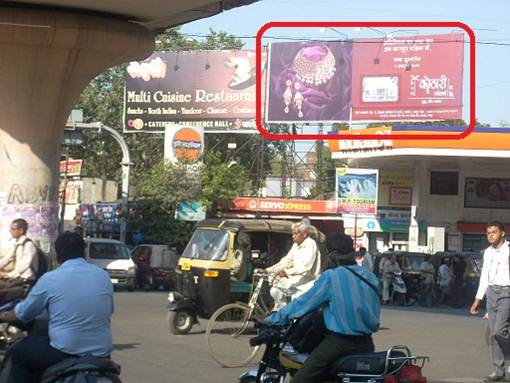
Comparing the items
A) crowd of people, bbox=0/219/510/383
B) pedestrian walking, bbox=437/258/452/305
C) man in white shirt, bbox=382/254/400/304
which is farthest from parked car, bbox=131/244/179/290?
crowd of people, bbox=0/219/510/383

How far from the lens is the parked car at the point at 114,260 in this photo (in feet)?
110

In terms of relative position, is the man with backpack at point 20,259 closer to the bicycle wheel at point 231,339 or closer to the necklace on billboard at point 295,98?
the bicycle wheel at point 231,339

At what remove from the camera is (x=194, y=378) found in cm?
1195

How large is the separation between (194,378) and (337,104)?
113 feet

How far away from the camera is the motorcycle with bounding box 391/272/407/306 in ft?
106

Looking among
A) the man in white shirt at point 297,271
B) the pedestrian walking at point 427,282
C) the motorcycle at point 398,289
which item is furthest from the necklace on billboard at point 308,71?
the man in white shirt at point 297,271

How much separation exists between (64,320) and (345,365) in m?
1.93

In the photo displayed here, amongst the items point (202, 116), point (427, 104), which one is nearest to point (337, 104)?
point (427, 104)

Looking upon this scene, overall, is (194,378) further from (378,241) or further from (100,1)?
(378,241)

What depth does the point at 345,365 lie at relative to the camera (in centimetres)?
719

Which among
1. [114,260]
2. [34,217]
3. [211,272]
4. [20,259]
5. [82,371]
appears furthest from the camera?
[114,260]

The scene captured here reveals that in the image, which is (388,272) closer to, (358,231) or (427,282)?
(427,282)

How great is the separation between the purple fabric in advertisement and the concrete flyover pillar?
2542cm

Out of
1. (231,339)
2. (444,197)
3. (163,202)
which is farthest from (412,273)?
(231,339)
